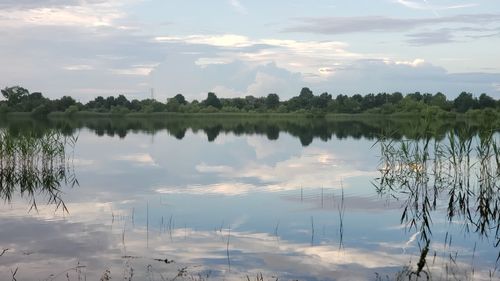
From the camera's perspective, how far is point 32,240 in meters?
10.2

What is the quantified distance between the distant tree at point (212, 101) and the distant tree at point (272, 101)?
977 cm

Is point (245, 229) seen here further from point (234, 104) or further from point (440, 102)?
point (234, 104)

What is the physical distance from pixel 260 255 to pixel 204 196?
701 centimetres

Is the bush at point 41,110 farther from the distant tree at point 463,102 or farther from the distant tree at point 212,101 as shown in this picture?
the distant tree at point 463,102

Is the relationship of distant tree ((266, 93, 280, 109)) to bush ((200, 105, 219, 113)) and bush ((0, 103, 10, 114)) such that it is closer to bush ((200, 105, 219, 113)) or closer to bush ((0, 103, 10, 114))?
bush ((200, 105, 219, 113))

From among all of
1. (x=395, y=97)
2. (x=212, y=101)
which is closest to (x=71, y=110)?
(x=212, y=101)

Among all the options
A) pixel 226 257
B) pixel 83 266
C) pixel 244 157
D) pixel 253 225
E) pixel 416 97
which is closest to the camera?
pixel 83 266

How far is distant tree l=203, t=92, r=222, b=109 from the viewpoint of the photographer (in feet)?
347

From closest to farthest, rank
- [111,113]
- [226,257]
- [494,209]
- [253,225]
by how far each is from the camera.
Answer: [226,257]
[253,225]
[494,209]
[111,113]

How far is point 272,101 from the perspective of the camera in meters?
105

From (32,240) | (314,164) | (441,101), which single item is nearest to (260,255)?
(32,240)

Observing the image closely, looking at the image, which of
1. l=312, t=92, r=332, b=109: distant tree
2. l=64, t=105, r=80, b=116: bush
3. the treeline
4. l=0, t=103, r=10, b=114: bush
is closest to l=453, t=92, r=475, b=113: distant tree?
the treeline

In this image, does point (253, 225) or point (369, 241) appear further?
point (253, 225)

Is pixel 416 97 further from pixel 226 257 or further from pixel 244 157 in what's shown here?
pixel 226 257
